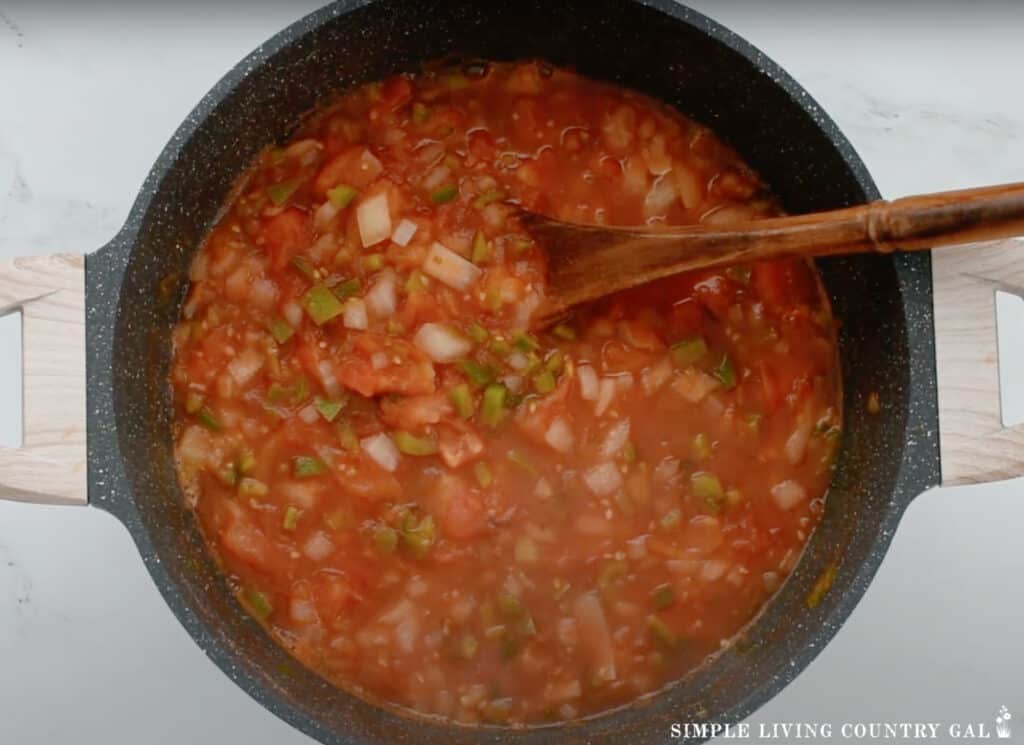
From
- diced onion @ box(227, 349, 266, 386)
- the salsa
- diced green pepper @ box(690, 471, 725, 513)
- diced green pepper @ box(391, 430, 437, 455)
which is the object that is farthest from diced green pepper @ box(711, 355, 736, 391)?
diced onion @ box(227, 349, 266, 386)

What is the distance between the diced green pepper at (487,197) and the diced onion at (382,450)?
581mm

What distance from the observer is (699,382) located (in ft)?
8.64

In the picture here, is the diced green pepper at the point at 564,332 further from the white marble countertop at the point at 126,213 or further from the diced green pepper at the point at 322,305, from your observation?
the white marble countertop at the point at 126,213

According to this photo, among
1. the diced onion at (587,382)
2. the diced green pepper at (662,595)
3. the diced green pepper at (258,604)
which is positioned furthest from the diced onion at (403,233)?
the diced green pepper at (662,595)

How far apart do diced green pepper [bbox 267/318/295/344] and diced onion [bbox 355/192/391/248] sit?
258 mm

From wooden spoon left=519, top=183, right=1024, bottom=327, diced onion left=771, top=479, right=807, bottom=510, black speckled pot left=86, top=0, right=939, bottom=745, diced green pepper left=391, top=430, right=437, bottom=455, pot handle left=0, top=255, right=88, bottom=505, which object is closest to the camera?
wooden spoon left=519, top=183, right=1024, bottom=327

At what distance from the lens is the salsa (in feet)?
8.42

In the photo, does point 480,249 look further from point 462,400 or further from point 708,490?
point 708,490

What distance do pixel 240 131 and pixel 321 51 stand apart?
0.86 ft

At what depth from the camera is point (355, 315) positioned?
2574 millimetres

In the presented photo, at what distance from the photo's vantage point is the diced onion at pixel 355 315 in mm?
2572

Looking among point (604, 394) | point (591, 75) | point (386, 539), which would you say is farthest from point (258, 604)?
point (591, 75)

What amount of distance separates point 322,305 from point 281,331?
0.12 metres

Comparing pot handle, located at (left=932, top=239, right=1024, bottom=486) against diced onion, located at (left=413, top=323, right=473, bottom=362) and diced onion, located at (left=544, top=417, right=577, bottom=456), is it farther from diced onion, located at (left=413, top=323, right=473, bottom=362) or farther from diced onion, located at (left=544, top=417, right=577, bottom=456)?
diced onion, located at (left=413, top=323, right=473, bottom=362)
